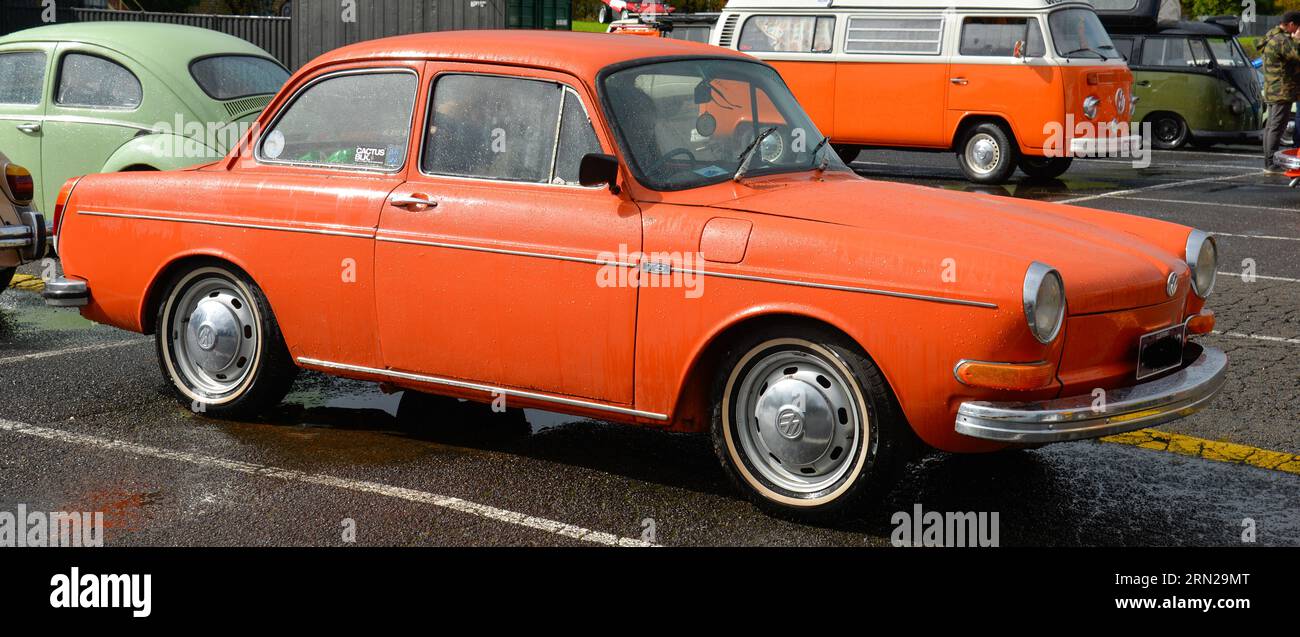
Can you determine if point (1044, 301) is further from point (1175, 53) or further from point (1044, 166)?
point (1175, 53)

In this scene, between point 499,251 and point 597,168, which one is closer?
point 597,168

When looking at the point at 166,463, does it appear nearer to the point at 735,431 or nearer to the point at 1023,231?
the point at 735,431

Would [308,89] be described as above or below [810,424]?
above

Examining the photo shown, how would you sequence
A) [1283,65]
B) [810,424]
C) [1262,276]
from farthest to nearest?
[1283,65] → [1262,276] → [810,424]

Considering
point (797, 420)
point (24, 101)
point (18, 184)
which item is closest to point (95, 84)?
point (24, 101)

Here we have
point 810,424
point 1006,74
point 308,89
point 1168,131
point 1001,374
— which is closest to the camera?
point 1001,374

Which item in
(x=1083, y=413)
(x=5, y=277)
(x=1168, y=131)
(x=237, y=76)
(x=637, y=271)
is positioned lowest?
(x=5, y=277)

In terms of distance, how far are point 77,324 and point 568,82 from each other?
4375 millimetres

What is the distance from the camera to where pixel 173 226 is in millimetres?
6215

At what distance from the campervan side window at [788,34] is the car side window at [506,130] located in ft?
41.9

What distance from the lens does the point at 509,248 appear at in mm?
5355

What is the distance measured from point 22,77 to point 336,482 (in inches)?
267

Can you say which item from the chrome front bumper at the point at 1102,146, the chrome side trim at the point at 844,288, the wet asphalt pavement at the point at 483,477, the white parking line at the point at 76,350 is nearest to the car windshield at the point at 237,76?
the white parking line at the point at 76,350

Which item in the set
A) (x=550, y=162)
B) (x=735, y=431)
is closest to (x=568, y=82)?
(x=550, y=162)
